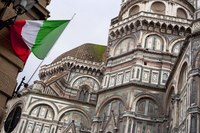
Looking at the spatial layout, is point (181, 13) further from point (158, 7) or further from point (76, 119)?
point (76, 119)

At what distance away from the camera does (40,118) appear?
1027 inches

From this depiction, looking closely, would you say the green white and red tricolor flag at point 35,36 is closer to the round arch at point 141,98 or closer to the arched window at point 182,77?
the arched window at point 182,77

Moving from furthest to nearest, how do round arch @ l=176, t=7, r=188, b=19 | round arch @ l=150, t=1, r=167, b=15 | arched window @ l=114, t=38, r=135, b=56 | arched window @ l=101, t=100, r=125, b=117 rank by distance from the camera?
round arch @ l=176, t=7, r=188, b=19
round arch @ l=150, t=1, r=167, b=15
arched window @ l=114, t=38, r=135, b=56
arched window @ l=101, t=100, r=125, b=117

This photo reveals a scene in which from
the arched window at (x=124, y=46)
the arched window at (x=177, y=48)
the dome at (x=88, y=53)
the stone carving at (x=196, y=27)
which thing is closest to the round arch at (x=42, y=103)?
the arched window at (x=124, y=46)

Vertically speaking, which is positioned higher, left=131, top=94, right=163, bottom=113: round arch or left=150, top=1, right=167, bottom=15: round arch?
left=150, top=1, right=167, bottom=15: round arch

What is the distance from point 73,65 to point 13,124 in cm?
956

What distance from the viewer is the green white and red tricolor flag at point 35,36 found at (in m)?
8.24

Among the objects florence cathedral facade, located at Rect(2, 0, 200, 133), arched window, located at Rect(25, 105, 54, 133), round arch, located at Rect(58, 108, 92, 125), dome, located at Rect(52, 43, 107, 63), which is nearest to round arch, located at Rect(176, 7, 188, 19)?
florence cathedral facade, located at Rect(2, 0, 200, 133)

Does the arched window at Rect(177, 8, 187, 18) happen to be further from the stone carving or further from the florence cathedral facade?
the stone carving

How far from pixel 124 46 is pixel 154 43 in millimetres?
2387

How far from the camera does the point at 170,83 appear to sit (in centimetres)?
2066

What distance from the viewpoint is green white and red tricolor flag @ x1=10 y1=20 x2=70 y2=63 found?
27.0 ft

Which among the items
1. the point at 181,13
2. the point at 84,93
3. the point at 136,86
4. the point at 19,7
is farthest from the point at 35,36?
the point at 84,93

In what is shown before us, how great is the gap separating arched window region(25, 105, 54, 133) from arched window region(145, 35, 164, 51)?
950 centimetres
